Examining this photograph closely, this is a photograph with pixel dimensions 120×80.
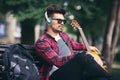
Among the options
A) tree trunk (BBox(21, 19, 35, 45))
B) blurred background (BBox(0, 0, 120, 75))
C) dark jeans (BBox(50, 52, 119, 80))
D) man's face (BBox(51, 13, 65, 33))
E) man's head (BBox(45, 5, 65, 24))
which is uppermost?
man's head (BBox(45, 5, 65, 24))

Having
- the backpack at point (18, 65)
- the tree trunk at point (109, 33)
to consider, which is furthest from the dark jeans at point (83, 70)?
the tree trunk at point (109, 33)

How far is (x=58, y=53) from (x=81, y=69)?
74 cm

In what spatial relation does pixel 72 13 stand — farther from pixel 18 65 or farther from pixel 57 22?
pixel 18 65

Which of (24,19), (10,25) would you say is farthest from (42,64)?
(10,25)

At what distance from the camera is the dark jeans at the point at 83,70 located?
5.70 metres

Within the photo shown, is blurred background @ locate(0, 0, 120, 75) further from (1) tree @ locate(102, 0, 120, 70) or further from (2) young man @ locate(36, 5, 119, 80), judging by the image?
(2) young man @ locate(36, 5, 119, 80)

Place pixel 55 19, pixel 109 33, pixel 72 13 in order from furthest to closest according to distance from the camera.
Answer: pixel 109 33
pixel 72 13
pixel 55 19

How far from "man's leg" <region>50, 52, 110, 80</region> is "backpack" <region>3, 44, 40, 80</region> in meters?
0.37

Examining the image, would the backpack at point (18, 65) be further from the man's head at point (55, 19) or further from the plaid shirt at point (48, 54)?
the man's head at point (55, 19)

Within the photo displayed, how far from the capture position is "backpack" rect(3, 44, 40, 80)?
587 centimetres

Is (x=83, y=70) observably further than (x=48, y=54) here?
No

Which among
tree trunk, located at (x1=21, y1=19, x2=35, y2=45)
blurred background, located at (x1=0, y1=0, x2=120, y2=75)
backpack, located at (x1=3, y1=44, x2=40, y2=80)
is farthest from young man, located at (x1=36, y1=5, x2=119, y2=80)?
tree trunk, located at (x1=21, y1=19, x2=35, y2=45)

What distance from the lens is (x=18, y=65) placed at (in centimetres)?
595

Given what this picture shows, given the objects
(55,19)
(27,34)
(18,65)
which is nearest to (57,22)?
(55,19)
